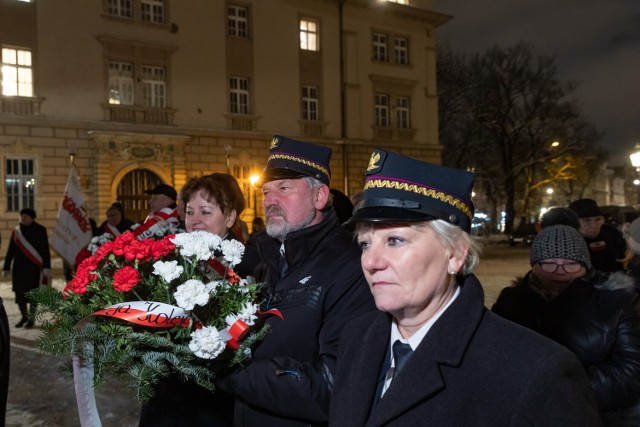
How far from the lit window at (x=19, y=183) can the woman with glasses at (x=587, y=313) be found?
21.3m

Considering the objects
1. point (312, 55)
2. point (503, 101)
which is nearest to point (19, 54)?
point (312, 55)

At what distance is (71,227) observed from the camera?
11227 mm

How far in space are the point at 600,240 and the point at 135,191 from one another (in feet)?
64.8

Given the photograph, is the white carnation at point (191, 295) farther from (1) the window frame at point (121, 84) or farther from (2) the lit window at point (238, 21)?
(2) the lit window at point (238, 21)

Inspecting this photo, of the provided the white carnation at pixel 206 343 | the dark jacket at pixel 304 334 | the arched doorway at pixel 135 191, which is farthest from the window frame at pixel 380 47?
the white carnation at pixel 206 343

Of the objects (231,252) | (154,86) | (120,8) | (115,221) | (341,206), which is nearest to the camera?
(231,252)

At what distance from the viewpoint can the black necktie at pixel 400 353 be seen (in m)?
1.78

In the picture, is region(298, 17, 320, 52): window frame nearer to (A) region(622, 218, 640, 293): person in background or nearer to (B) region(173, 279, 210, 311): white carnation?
(A) region(622, 218, 640, 293): person in background

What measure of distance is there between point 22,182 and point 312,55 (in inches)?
554

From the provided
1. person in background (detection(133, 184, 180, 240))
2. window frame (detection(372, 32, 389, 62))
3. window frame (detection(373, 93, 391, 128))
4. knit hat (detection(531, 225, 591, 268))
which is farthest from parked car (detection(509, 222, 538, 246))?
knit hat (detection(531, 225, 591, 268))

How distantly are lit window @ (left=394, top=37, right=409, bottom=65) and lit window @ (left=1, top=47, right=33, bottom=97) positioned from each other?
17.9 meters

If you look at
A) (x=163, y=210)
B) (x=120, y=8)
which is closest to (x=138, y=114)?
(x=120, y=8)

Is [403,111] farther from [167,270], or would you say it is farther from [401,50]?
[167,270]

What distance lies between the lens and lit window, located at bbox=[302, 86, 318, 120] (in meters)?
27.7
